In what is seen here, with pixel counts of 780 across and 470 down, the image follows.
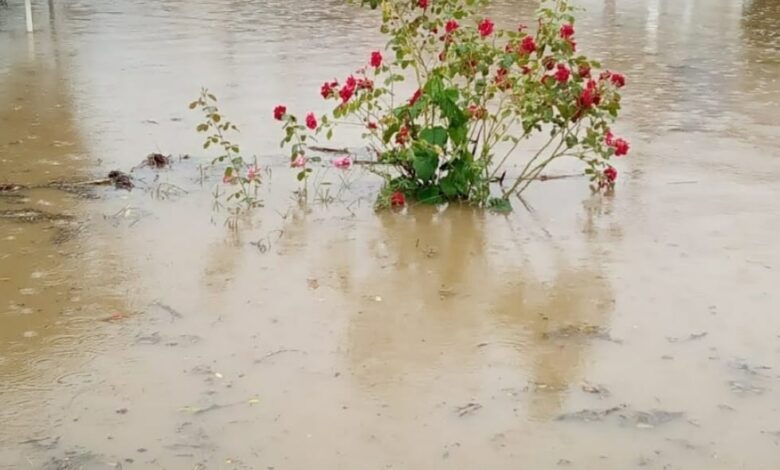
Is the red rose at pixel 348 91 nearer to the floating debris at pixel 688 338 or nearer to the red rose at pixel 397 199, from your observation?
the red rose at pixel 397 199

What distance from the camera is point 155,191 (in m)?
5.53

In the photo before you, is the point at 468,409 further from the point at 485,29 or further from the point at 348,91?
the point at 485,29

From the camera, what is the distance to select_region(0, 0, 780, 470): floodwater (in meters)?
3.11

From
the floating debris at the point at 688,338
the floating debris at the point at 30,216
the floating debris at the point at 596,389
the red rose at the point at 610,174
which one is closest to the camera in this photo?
the floating debris at the point at 596,389

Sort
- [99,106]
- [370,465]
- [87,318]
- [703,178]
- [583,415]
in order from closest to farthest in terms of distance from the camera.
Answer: [370,465], [583,415], [87,318], [703,178], [99,106]

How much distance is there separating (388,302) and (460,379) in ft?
2.41

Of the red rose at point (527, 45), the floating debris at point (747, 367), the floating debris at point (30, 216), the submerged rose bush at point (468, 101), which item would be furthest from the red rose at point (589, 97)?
the floating debris at point (30, 216)

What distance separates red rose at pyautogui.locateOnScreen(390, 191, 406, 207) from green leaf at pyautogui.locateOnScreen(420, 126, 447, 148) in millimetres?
301

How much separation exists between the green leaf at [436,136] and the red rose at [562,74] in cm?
60

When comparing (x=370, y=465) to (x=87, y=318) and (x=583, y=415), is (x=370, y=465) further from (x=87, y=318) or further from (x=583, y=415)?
(x=87, y=318)

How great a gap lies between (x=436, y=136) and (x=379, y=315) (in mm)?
1478

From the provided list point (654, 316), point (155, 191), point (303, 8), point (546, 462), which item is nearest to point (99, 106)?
point (155, 191)

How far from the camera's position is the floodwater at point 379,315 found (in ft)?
10.2

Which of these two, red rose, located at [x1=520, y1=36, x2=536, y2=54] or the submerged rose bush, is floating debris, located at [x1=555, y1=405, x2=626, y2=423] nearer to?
the submerged rose bush
